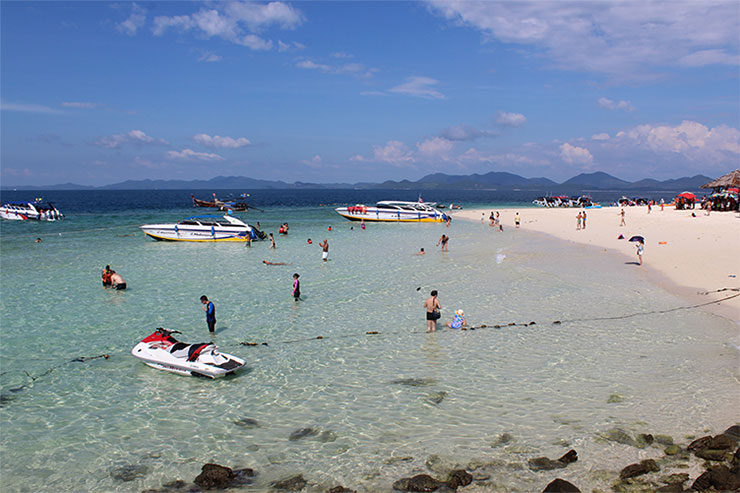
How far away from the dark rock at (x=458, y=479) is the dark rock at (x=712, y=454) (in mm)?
4330

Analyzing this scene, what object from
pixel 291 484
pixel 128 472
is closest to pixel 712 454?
pixel 291 484

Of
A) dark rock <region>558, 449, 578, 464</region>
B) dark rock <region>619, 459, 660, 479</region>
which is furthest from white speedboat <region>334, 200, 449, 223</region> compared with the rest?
dark rock <region>619, 459, 660, 479</region>

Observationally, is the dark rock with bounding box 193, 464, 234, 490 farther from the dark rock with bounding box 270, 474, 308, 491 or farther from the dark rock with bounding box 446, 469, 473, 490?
the dark rock with bounding box 446, 469, 473, 490

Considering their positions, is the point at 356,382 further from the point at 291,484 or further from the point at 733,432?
the point at 733,432

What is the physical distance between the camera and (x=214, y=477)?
9289mm

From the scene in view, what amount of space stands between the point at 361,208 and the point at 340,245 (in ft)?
83.9

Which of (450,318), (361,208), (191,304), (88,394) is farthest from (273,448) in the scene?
(361,208)

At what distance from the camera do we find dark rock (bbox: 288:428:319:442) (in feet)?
36.2

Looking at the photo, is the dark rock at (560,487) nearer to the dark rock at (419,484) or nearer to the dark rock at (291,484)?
the dark rock at (419,484)

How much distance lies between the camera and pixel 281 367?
15250 millimetres

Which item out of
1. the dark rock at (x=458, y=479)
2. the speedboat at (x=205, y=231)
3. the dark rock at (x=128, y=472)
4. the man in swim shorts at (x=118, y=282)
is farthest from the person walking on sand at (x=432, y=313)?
the speedboat at (x=205, y=231)

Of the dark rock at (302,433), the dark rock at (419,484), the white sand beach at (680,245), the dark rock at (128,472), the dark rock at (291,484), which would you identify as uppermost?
the white sand beach at (680,245)

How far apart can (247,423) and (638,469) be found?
8.10m

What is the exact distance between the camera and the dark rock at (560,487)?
8.24 m
